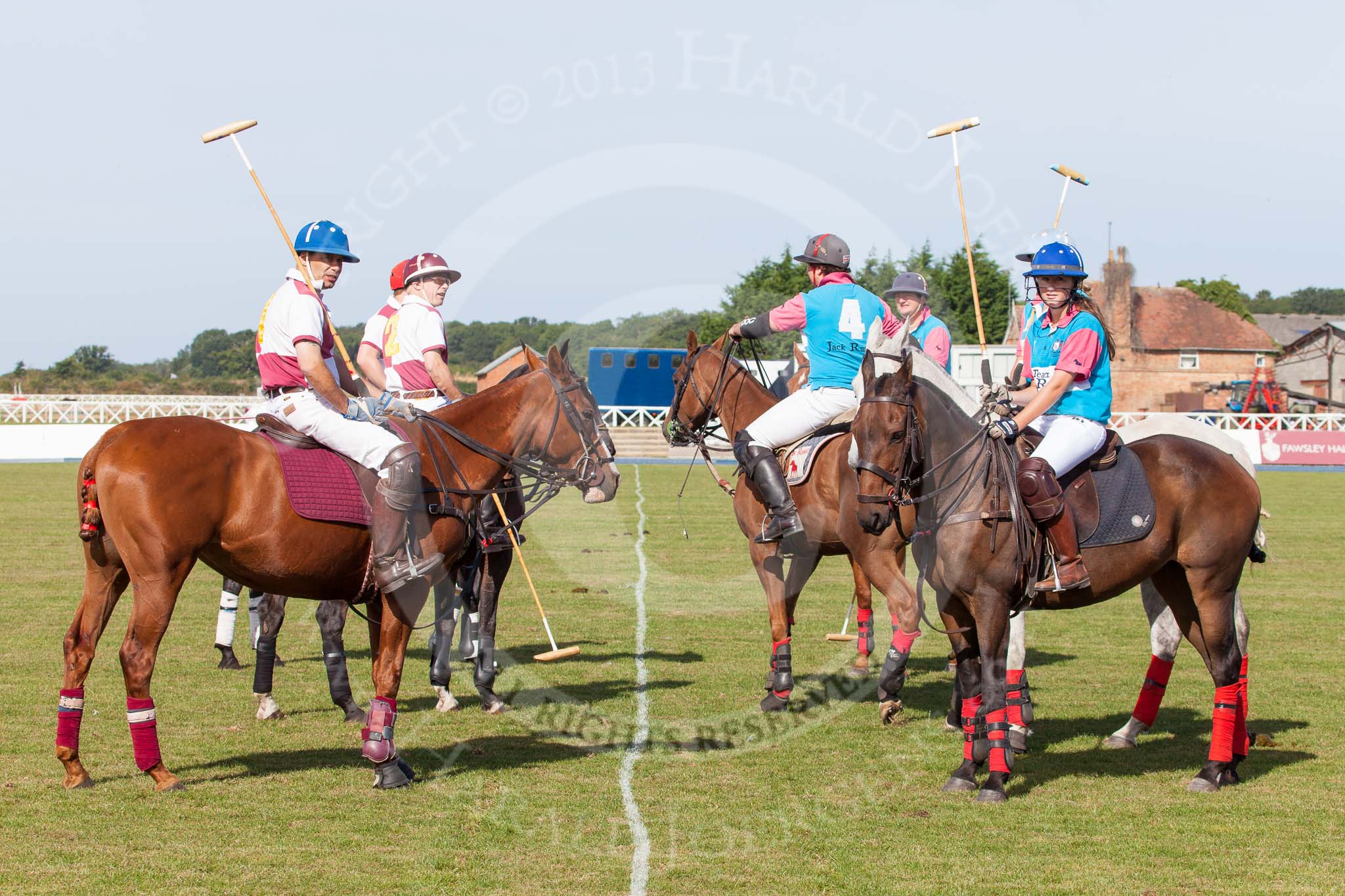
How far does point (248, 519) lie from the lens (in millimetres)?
6555

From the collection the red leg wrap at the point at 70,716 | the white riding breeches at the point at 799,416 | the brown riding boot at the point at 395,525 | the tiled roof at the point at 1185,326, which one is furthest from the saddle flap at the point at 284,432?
the tiled roof at the point at 1185,326

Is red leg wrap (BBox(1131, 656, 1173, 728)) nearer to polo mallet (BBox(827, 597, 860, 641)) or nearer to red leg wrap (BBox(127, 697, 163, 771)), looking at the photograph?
polo mallet (BBox(827, 597, 860, 641))

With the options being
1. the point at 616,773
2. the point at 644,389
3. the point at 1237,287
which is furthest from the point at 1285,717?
the point at 1237,287

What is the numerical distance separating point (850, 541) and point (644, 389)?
41.0 m

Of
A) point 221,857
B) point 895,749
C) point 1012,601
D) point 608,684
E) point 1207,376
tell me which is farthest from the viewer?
point 1207,376

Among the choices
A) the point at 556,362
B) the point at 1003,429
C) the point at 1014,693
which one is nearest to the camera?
the point at 1003,429

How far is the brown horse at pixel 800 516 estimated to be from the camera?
8.41 meters

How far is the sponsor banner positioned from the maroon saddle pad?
37070 mm

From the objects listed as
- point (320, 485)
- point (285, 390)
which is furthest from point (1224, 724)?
point (285, 390)

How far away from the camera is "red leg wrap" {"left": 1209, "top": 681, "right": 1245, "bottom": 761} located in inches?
272

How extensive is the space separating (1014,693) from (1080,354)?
7.54 ft

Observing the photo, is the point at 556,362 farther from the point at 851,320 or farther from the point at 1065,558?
the point at 1065,558

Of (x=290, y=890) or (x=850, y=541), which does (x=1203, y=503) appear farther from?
(x=290, y=890)

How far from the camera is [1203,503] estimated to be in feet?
23.4
